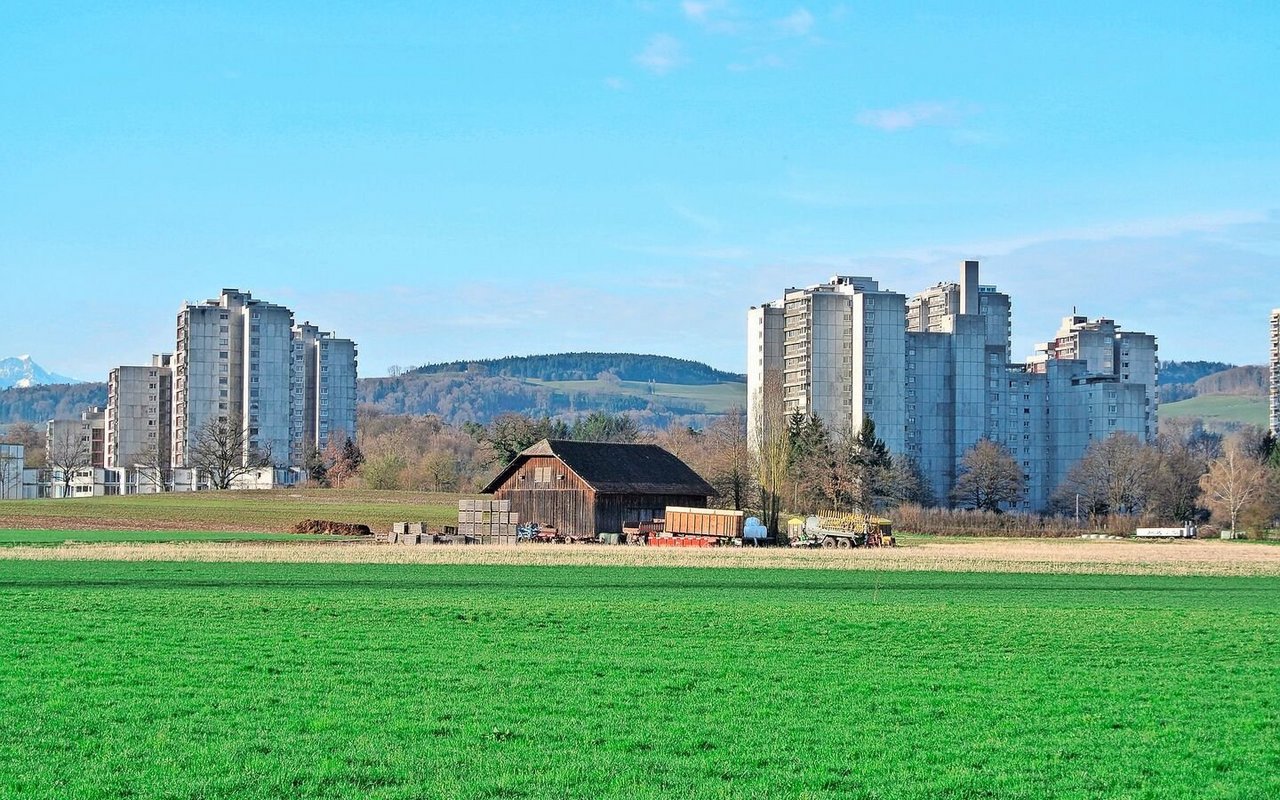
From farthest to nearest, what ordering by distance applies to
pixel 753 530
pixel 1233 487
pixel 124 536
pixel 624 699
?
pixel 1233 487 < pixel 753 530 < pixel 124 536 < pixel 624 699

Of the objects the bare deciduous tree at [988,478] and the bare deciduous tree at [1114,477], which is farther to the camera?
the bare deciduous tree at [988,478]

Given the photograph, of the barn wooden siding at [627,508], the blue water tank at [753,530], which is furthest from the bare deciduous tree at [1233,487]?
the barn wooden siding at [627,508]

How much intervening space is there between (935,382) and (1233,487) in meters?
56.7

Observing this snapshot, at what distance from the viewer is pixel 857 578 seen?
2003 inches

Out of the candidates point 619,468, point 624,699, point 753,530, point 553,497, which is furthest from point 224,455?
point 624,699

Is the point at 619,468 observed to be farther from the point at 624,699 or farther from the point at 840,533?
the point at 624,699

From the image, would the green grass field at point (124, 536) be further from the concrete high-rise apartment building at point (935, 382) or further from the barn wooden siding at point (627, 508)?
the concrete high-rise apartment building at point (935, 382)

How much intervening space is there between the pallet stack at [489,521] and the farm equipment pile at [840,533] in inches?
689

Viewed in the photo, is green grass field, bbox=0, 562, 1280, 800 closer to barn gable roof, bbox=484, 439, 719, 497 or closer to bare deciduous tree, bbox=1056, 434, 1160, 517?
barn gable roof, bbox=484, 439, 719, 497

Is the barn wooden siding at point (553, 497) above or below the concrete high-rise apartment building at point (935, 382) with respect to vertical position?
below

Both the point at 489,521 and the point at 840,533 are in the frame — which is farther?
the point at 489,521

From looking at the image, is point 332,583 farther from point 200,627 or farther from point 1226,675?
point 1226,675

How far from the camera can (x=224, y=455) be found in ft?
521

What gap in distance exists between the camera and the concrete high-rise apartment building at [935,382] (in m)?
173
